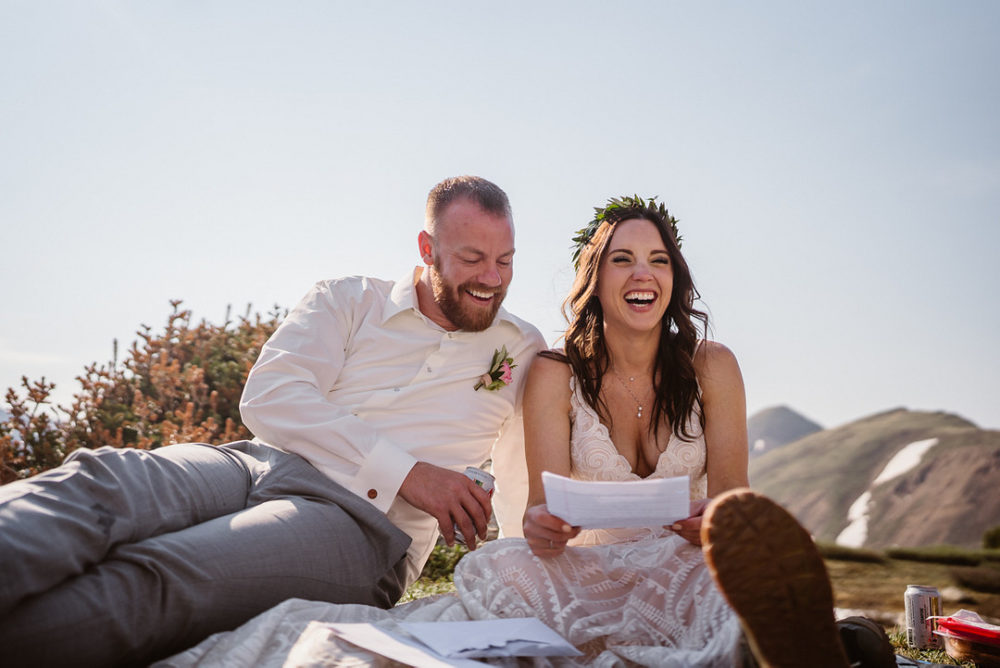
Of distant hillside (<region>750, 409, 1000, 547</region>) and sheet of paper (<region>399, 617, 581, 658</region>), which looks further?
distant hillside (<region>750, 409, 1000, 547</region>)

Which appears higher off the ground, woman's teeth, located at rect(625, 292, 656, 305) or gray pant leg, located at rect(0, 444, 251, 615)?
woman's teeth, located at rect(625, 292, 656, 305)

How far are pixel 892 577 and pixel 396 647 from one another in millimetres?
7938

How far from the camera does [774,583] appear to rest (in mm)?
1701

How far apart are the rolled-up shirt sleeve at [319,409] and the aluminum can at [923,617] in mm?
3136

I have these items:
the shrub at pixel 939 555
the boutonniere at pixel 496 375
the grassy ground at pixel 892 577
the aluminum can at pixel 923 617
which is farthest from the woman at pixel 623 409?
the shrub at pixel 939 555

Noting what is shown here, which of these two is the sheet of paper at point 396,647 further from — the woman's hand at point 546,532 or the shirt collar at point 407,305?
the shirt collar at point 407,305

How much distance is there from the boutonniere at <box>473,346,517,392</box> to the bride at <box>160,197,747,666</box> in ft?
0.52

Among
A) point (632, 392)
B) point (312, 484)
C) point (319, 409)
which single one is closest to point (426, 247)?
point (319, 409)

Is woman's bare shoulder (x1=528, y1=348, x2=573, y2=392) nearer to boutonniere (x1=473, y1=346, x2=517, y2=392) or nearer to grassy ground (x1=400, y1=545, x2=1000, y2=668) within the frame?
boutonniere (x1=473, y1=346, x2=517, y2=392)

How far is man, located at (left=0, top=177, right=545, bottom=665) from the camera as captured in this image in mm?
2400

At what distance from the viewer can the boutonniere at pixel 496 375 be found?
4.02 m

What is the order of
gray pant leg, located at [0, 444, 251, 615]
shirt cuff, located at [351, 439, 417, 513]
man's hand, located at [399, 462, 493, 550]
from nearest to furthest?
gray pant leg, located at [0, 444, 251, 615] < man's hand, located at [399, 462, 493, 550] < shirt cuff, located at [351, 439, 417, 513]

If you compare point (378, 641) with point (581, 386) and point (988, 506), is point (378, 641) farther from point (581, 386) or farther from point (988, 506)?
point (988, 506)

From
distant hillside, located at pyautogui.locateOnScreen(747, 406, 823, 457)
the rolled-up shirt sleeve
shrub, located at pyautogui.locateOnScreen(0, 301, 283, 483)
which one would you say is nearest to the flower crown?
the rolled-up shirt sleeve
